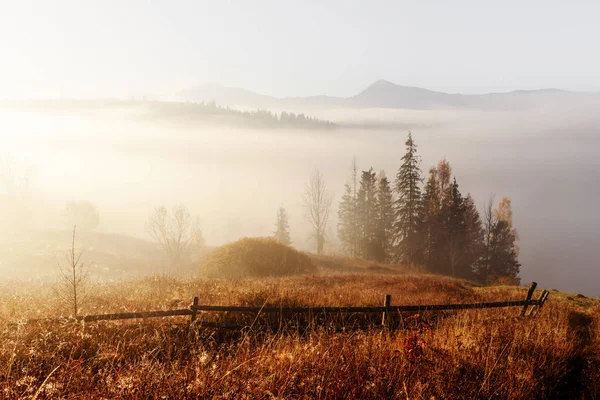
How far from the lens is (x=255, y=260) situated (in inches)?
1161

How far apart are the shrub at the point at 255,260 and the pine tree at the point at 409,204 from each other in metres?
22.5

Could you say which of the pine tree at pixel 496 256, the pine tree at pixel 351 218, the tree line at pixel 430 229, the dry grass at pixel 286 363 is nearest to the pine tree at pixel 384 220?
the tree line at pixel 430 229

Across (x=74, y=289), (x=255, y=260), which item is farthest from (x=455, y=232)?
(x=74, y=289)

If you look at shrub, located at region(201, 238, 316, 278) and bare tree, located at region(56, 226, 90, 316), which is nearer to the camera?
bare tree, located at region(56, 226, 90, 316)

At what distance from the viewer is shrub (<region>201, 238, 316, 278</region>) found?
28.2 metres

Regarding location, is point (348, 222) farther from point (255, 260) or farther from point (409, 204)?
point (255, 260)

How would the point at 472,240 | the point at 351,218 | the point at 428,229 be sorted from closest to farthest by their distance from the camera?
the point at 428,229, the point at 472,240, the point at 351,218

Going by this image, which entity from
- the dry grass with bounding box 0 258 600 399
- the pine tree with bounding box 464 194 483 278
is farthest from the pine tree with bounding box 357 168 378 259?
the dry grass with bounding box 0 258 600 399

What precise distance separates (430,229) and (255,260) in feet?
99.7

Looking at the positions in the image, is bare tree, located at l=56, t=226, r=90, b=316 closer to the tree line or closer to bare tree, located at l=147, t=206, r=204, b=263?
bare tree, located at l=147, t=206, r=204, b=263

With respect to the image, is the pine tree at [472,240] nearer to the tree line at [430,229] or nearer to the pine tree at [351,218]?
the tree line at [430,229]

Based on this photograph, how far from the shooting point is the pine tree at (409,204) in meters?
49.2

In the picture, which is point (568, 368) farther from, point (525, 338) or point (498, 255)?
point (498, 255)

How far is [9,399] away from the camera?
3.34 m
